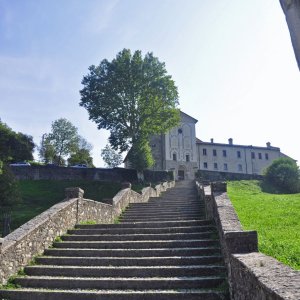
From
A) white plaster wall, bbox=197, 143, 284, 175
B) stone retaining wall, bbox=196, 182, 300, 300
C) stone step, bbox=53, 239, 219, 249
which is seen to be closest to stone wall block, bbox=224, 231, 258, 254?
stone retaining wall, bbox=196, 182, 300, 300

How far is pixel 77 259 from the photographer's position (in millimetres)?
8195

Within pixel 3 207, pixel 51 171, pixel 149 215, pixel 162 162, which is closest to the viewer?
pixel 149 215

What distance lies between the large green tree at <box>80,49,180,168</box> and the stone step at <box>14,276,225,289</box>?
30314 mm

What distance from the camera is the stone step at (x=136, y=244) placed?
8.60 metres

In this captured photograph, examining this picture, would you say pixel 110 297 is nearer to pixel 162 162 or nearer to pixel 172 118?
pixel 172 118

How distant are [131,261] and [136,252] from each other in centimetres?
48

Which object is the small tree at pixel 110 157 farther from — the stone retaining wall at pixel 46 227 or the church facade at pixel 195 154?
the stone retaining wall at pixel 46 227

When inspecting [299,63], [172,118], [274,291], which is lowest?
[274,291]

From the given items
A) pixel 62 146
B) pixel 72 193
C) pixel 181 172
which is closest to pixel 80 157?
pixel 62 146

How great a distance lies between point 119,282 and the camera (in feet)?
22.6

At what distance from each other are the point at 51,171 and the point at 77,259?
34223 mm

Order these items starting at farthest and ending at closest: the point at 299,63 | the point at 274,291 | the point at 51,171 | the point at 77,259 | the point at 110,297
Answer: the point at 51,171
the point at 77,259
the point at 110,297
the point at 274,291
the point at 299,63

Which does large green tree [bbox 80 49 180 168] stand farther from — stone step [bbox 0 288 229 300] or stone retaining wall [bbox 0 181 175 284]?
stone step [bbox 0 288 229 300]

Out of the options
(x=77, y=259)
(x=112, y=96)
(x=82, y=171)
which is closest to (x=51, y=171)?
(x=82, y=171)
